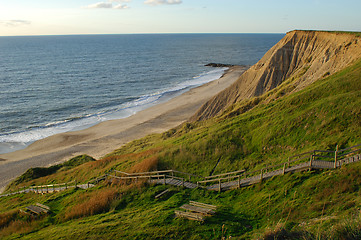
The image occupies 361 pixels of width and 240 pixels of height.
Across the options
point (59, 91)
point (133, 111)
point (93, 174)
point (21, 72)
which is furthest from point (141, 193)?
point (21, 72)

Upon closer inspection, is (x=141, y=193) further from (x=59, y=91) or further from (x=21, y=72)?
(x=21, y=72)

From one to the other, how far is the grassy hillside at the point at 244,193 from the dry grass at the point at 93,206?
6cm

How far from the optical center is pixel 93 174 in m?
25.9

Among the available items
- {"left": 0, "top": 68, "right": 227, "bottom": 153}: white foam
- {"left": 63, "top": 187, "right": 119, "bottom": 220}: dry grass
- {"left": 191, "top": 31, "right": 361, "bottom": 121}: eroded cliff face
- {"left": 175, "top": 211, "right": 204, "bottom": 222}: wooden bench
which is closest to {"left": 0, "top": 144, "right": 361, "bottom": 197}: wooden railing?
{"left": 63, "top": 187, "right": 119, "bottom": 220}: dry grass

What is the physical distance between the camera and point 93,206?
17.7m

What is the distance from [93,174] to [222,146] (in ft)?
37.9

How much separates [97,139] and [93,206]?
92.0ft

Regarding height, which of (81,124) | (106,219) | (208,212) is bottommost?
(81,124)

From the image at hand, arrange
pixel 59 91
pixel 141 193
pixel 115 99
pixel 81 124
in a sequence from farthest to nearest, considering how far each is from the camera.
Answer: pixel 59 91 → pixel 115 99 → pixel 81 124 → pixel 141 193

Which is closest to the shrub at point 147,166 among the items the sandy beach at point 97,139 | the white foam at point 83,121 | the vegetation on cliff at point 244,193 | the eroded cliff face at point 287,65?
the vegetation on cliff at point 244,193

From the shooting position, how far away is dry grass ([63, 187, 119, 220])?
1748 centimetres

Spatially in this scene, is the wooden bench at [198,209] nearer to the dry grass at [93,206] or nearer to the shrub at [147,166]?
the dry grass at [93,206]

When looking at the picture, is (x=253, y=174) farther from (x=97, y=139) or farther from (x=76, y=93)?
(x=76, y=93)

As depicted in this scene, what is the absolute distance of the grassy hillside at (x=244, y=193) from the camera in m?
12.6
